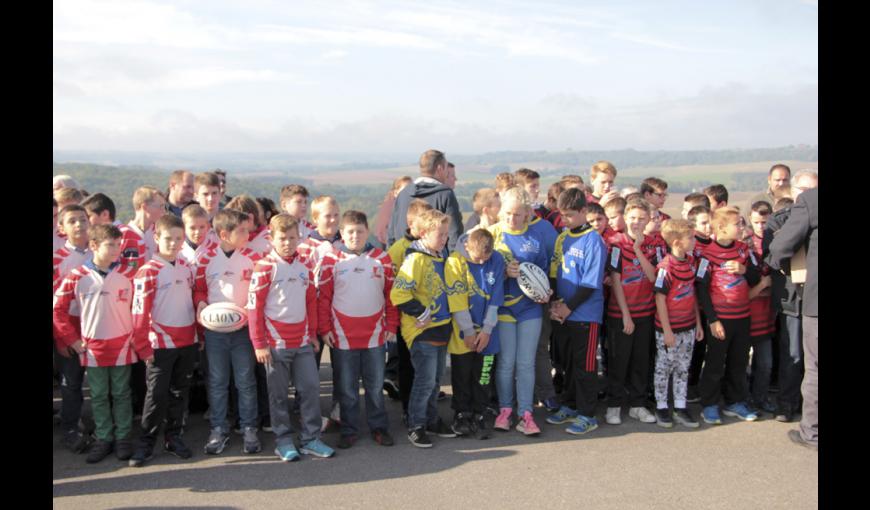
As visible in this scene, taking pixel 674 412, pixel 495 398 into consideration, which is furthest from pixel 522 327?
pixel 674 412

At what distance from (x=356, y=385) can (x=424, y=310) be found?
0.87m

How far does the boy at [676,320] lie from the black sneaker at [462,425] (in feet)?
5.61

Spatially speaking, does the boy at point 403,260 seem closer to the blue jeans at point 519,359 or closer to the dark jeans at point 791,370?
the blue jeans at point 519,359

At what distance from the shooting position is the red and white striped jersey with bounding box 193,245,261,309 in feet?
18.7

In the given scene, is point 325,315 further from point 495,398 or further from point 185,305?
point 495,398

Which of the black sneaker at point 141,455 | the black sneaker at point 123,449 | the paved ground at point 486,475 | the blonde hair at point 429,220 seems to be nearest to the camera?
the paved ground at point 486,475

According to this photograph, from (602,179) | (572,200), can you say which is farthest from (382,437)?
(602,179)

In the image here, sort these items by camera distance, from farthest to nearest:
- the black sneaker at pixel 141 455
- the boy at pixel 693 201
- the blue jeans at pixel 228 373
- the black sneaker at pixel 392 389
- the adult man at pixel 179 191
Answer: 1. the boy at pixel 693 201
2. the adult man at pixel 179 191
3. the black sneaker at pixel 392 389
4. the blue jeans at pixel 228 373
5. the black sneaker at pixel 141 455

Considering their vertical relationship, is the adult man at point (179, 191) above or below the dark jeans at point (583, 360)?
above

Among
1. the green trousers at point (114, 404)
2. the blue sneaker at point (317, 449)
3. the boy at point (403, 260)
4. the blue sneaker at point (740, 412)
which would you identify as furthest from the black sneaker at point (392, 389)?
the blue sneaker at point (740, 412)

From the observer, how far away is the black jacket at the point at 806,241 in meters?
5.64
